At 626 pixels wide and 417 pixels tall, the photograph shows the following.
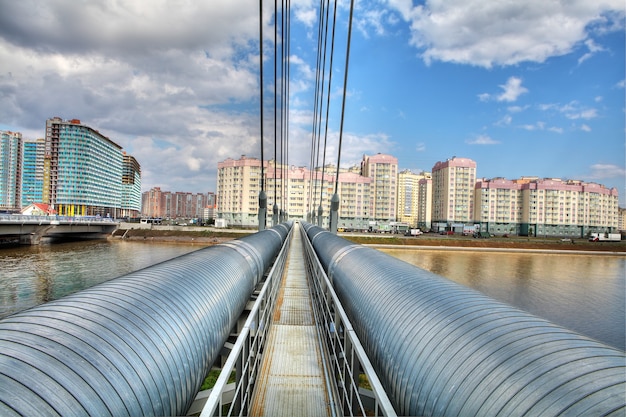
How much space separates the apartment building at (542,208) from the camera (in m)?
81.2

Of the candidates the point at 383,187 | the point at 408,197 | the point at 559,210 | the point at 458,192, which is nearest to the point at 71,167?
the point at 383,187

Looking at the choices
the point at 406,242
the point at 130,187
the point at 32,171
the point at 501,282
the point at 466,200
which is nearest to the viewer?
the point at 501,282

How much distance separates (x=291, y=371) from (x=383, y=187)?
83910 millimetres

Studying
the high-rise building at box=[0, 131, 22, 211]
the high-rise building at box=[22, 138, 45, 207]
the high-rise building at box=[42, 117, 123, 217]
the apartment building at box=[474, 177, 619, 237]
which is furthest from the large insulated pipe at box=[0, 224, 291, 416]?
the high-rise building at box=[0, 131, 22, 211]

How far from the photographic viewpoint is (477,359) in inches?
89.7

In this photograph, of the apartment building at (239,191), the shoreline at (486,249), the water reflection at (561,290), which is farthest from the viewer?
the apartment building at (239,191)

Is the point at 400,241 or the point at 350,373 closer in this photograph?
the point at 350,373

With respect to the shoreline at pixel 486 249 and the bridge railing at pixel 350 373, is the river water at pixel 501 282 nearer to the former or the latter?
the bridge railing at pixel 350 373

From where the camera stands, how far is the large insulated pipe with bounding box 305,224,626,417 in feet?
5.71

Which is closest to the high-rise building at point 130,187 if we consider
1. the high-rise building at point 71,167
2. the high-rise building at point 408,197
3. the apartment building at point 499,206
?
the high-rise building at point 71,167

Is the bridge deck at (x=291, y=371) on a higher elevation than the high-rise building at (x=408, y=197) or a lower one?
lower

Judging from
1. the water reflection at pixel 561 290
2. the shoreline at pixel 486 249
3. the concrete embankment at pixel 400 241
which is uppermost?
the concrete embankment at pixel 400 241

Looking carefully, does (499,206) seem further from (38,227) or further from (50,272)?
(38,227)

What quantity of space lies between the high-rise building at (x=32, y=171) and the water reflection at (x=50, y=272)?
85.2m
